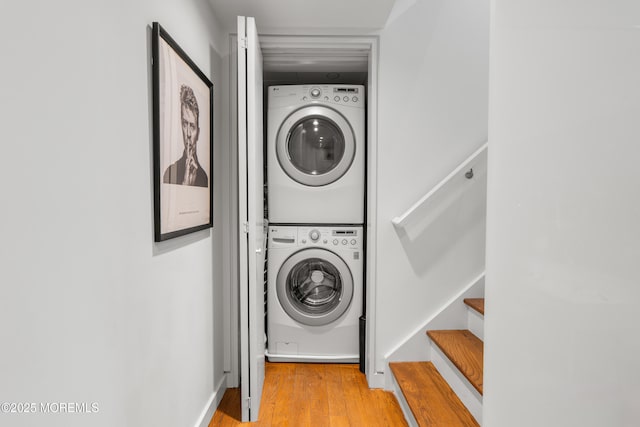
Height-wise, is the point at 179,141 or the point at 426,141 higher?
the point at 426,141

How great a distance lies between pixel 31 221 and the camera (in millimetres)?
723

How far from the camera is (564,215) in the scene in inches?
28.2

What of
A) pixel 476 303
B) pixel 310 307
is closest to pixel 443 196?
pixel 476 303

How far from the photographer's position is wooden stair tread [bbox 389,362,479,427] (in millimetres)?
1711

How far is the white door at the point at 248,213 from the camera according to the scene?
Result: 6.17 ft

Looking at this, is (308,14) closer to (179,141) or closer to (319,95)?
(319,95)

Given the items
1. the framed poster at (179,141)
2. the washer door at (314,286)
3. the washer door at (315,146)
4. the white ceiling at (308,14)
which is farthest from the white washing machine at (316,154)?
the framed poster at (179,141)

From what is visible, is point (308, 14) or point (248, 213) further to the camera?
point (308, 14)

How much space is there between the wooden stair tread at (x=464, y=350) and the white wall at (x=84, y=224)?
1291 millimetres

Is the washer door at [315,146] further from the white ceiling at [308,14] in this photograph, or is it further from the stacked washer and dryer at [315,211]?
the white ceiling at [308,14]

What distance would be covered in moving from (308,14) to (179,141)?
1138 millimetres

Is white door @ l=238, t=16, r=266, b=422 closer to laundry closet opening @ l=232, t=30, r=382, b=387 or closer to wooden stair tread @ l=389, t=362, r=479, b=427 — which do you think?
laundry closet opening @ l=232, t=30, r=382, b=387

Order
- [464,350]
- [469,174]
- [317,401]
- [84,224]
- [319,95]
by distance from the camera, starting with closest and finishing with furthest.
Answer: [84,224] < [464,350] < [317,401] < [469,174] < [319,95]

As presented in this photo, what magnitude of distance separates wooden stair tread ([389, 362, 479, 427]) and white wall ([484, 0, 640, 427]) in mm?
785
